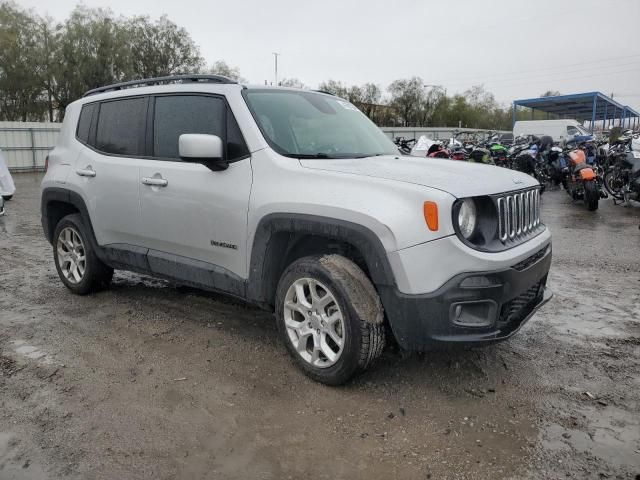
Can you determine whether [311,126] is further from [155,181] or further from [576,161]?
[576,161]

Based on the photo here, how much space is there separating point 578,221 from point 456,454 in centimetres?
823

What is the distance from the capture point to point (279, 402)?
127 inches

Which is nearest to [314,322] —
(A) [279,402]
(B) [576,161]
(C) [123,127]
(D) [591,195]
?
(A) [279,402]

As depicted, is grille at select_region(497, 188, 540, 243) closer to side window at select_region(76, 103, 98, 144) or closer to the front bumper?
the front bumper

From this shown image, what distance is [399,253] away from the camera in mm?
2951

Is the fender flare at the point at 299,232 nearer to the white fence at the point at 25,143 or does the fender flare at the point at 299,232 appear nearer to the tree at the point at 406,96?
the white fence at the point at 25,143

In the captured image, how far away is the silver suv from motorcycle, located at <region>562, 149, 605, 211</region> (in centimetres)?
780

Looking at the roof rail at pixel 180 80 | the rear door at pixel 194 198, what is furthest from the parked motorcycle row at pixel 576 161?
the rear door at pixel 194 198

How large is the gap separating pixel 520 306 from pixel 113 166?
3.37 metres

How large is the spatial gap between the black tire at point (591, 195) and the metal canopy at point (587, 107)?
40153 millimetres

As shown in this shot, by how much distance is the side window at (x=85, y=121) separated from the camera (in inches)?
197

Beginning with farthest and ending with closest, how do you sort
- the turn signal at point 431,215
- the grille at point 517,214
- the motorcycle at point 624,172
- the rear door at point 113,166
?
the motorcycle at point 624,172, the rear door at point 113,166, the grille at point 517,214, the turn signal at point 431,215

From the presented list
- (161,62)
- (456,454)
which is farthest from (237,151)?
(161,62)

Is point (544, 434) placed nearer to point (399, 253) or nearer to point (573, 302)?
point (399, 253)
